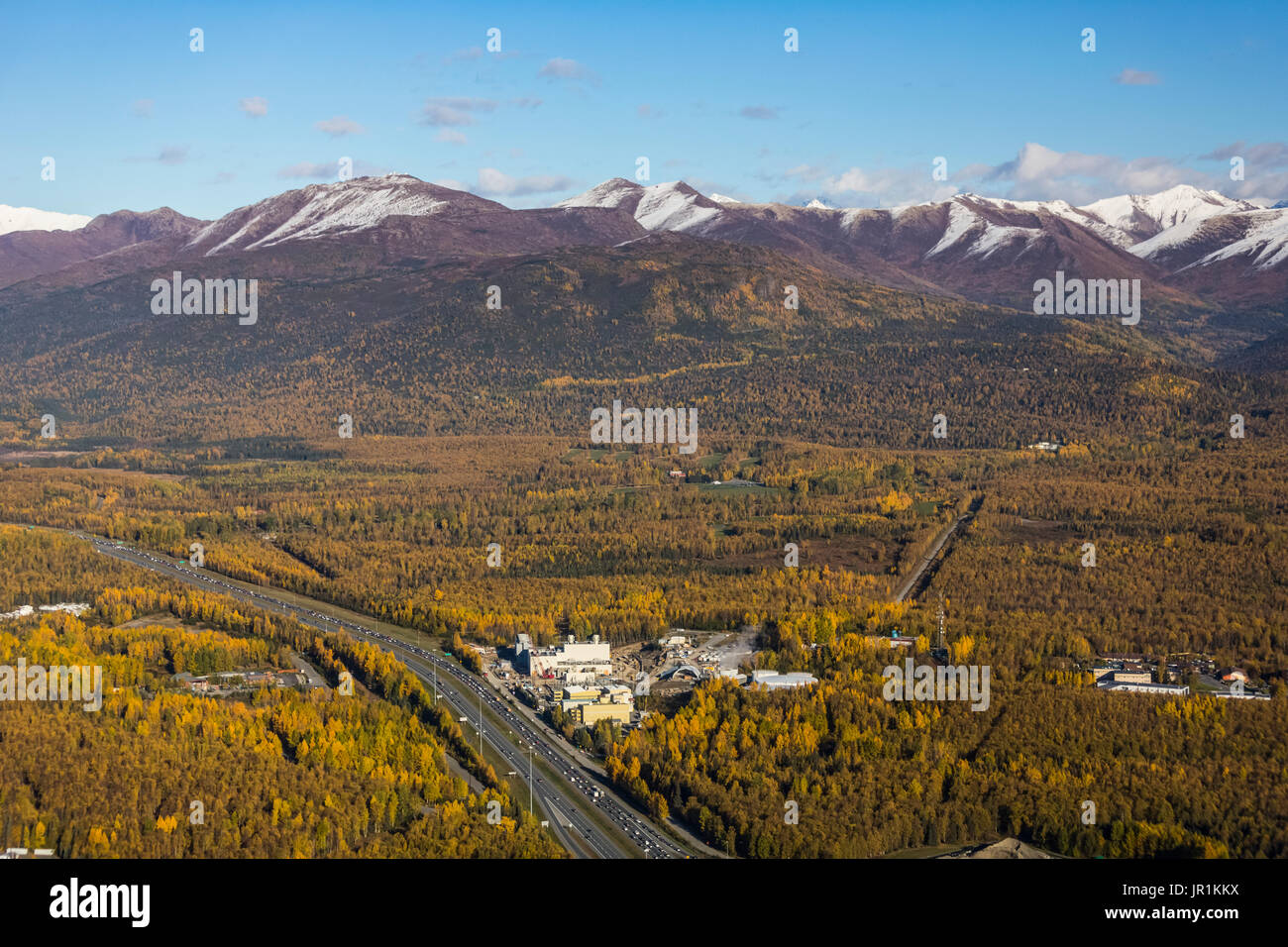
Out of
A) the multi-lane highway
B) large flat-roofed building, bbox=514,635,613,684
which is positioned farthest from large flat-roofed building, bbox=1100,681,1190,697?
Result: the multi-lane highway

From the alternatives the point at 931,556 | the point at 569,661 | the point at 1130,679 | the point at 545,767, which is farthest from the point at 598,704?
the point at 931,556

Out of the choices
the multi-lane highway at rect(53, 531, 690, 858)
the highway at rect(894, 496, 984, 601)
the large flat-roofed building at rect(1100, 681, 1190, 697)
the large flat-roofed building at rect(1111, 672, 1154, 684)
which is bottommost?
the multi-lane highway at rect(53, 531, 690, 858)

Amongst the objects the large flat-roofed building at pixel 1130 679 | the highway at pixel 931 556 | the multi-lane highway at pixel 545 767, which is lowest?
the multi-lane highway at pixel 545 767

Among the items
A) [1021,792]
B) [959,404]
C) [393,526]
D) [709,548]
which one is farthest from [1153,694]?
[959,404]

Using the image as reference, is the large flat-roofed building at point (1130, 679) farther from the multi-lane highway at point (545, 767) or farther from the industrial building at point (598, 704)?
the multi-lane highway at point (545, 767)

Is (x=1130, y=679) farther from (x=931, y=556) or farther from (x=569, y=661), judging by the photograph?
(x=931, y=556)

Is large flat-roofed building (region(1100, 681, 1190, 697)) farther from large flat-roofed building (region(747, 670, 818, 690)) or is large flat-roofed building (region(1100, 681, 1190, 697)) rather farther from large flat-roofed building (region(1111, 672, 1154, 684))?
large flat-roofed building (region(747, 670, 818, 690))

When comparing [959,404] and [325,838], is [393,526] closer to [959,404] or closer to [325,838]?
[325,838]

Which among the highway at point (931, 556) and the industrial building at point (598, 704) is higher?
the highway at point (931, 556)

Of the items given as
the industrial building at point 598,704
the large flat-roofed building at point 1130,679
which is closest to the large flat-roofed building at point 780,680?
the industrial building at point 598,704
